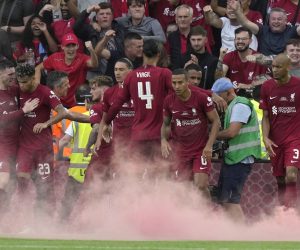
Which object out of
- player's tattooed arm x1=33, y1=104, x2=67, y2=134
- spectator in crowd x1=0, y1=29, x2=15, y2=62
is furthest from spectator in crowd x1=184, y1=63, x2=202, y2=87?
spectator in crowd x1=0, y1=29, x2=15, y2=62

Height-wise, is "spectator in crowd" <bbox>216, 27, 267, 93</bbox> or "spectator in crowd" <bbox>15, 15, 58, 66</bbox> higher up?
"spectator in crowd" <bbox>216, 27, 267, 93</bbox>

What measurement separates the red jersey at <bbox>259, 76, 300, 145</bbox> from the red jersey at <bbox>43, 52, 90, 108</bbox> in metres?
3.91

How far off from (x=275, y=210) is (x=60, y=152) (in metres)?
3.50

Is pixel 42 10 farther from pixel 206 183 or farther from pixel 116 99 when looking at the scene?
pixel 206 183

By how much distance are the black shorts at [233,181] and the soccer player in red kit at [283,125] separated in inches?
17.4

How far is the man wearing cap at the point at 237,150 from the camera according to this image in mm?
14883

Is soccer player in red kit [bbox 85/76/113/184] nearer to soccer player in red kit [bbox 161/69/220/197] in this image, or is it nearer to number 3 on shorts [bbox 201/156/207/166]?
soccer player in red kit [bbox 161/69/220/197]

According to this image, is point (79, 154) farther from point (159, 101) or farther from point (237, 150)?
point (237, 150)

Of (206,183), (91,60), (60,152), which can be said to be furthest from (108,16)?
(206,183)

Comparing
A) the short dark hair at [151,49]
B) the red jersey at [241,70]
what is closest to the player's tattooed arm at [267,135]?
the short dark hair at [151,49]

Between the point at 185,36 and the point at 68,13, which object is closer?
the point at 185,36

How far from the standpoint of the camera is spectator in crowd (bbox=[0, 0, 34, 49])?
1856 centimetres

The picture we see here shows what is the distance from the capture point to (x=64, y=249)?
1174 cm

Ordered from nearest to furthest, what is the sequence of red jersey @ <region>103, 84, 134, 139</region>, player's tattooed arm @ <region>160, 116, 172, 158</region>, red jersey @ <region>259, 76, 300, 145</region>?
1. player's tattooed arm @ <region>160, 116, 172, 158</region>
2. red jersey @ <region>259, 76, 300, 145</region>
3. red jersey @ <region>103, 84, 134, 139</region>
